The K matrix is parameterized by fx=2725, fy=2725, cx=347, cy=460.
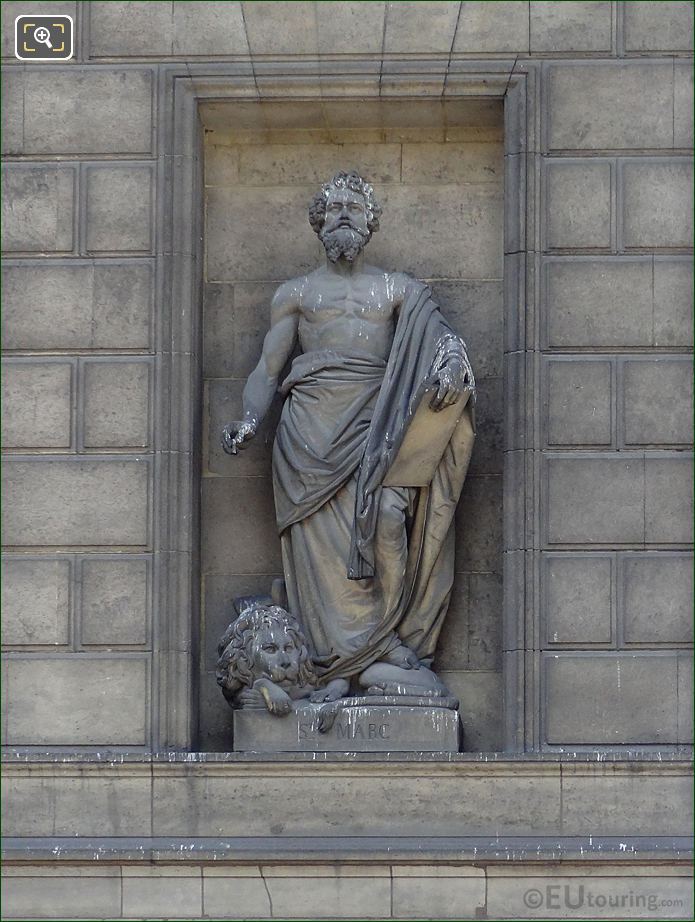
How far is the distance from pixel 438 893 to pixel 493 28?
19.1 feet

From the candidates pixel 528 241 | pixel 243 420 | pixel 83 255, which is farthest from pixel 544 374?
pixel 83 255

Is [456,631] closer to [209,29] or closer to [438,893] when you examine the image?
[438,893]

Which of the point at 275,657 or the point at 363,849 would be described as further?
the point at 275,657

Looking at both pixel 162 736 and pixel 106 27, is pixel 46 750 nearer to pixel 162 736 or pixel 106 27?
pixel 162 736

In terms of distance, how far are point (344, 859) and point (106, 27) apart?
5880 mm

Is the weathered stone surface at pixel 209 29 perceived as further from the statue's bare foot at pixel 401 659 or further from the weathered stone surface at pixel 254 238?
the statue's bare foot at pixel 401 659

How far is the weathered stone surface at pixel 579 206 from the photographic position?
59.8 feet

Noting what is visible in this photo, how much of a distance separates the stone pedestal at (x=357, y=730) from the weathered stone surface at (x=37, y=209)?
11.5 feet

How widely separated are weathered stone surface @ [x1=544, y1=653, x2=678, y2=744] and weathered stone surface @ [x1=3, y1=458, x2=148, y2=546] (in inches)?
116

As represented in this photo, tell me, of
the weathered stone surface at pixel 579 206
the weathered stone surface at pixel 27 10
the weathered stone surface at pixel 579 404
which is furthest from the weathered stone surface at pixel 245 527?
the weathered stone surface at pixel 27 10

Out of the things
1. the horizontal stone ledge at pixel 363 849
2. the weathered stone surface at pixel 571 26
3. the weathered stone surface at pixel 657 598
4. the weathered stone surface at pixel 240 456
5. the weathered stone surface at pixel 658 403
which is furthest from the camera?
the weathered stone surface at pixel 240 456

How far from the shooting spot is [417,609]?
18.2 m

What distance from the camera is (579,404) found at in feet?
59.4

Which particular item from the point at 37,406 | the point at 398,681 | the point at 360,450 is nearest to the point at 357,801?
the point at 398,681
